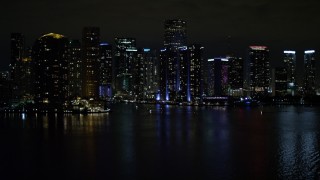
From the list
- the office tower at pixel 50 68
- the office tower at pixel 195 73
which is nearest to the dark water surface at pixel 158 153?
the office tower at pixel 50 68

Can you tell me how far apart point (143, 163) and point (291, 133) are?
29.0m

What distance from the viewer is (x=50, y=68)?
12525 cm

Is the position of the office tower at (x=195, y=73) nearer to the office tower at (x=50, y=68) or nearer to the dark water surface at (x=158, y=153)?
the office tower at (x=50, y=68)

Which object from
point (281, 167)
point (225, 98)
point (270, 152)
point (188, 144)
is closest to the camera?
point (281, 167)

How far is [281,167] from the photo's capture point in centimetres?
3438

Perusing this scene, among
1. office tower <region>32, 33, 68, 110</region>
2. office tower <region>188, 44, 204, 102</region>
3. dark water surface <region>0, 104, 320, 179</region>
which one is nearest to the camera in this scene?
dark water surface <region>0, 104, 320, 179</region>

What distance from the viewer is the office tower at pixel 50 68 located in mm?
122062

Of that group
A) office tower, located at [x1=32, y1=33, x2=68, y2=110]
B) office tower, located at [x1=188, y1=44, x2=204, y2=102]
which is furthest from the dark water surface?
office tower, located at [x1=188, y1=44, x2=204, y2=102]

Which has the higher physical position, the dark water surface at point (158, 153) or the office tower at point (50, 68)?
the office tower at point (50, 68)

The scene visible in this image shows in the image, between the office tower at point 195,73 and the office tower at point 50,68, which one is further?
the office tower at point 195,73

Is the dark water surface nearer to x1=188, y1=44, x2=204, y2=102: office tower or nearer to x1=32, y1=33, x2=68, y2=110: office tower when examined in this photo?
x1=32, y1=33, x2=68, y2=110: office tower

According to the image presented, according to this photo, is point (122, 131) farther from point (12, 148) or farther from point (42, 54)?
point (42, 54)

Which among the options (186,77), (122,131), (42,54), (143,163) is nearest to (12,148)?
(143,163)

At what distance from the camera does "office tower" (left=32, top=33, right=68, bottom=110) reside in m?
122
